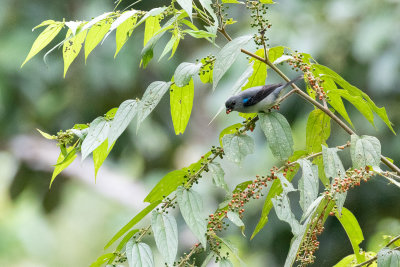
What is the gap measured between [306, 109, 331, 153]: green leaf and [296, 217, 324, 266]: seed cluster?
6.6 inches

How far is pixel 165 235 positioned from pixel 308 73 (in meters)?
0.38

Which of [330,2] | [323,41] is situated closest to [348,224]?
[323,41]

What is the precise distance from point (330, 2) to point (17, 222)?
2914 mm


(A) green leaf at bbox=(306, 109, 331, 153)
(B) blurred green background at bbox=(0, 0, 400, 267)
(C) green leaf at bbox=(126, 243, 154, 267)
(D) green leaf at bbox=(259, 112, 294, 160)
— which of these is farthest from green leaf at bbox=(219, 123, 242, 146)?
(B) blurred green background at bbox=(0, 0, 400, 267)

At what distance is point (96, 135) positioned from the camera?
1.04m

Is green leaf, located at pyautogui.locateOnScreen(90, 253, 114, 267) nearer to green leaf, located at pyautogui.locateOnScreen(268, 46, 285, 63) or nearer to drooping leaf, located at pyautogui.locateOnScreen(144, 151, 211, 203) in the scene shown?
drooping leaf, located at pyautogui.locateOnScreen(144, 151, 211, 203)

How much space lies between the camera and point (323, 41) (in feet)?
10.3

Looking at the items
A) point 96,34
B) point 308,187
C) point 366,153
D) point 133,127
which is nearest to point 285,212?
point 308,187

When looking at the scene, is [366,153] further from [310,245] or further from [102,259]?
[102,259]

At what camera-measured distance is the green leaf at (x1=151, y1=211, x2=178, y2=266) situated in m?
0.92

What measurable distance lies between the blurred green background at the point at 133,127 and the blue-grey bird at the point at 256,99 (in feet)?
5.61

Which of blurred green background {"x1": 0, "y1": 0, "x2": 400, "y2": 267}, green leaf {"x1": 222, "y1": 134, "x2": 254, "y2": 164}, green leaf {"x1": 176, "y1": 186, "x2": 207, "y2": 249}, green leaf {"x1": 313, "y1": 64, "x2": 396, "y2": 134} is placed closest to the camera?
green leaf {"x1": 176, "y1": 186, "x2": 207, "y2": 249}

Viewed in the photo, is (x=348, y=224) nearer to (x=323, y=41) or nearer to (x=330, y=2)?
(x=323, y=41)

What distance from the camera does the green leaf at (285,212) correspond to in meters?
0.98
